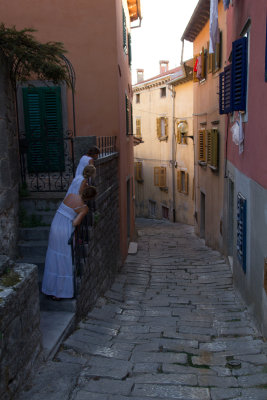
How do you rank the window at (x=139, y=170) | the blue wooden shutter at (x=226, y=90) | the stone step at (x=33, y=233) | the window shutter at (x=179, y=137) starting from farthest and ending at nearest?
the window at (x=139, y=170), the window shutter at (x=179, y=137), the blue wooden shutter at (x=226, y=90), the stone step at (x=33, y=233)

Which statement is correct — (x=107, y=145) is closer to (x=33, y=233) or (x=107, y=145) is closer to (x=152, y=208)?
(x=33, y=233)

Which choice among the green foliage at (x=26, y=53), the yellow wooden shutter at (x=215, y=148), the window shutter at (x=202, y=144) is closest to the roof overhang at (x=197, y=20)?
the window shutter at (x=202, y=144)

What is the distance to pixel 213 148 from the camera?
Answer: 40.8ft

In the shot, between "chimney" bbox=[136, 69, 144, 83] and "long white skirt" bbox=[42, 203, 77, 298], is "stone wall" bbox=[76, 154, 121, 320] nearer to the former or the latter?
"long white skirt" bbox=[42, 203, 77, 298]

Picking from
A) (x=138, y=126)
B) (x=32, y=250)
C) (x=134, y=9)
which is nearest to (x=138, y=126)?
(x=138, y=126)

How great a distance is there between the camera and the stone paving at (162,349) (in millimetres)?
3758

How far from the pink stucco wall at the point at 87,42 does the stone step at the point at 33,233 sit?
12.9ft

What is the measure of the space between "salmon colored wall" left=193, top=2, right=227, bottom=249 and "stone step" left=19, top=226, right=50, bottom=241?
6.57 m

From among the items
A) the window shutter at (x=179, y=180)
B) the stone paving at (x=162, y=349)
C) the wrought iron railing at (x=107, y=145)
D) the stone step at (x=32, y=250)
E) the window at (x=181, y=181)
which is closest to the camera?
the stone paving at (x=162, y=349)

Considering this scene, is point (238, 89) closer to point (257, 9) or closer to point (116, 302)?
point (257, 9)

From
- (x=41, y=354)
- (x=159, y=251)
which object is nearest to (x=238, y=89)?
(x=41, y=354)

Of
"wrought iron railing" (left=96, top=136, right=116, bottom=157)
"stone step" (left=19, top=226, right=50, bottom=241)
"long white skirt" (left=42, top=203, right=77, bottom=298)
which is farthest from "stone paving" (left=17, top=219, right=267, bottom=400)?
"wrought iron railing" (left=96, top=136, right=116, bottom=157)

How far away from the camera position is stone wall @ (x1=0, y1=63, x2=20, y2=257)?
596 cm

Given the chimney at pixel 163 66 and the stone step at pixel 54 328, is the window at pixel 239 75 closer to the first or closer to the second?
the stone step at pixel 54 328
